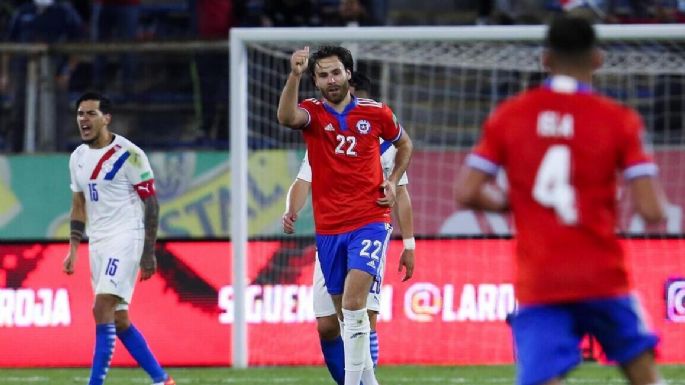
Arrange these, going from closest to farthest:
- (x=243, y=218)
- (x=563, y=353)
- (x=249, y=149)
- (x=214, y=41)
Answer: (x=563, y=353) < (x=243, y=218) < (x=249, y=149) < (x=214, y=41)

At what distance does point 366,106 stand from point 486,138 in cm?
337

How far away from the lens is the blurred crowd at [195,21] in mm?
15891

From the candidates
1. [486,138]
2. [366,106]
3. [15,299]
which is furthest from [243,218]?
[486,138]

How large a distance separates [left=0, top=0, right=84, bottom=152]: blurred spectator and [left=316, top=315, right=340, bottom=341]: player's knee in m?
7.89

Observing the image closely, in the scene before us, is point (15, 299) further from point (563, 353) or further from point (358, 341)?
point (563, 353)

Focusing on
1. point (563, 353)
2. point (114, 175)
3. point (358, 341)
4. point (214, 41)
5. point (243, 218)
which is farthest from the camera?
point (214, 41)

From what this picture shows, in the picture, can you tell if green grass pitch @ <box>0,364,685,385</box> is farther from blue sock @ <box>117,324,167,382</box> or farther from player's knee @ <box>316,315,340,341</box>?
player's knee @ <box>316,315,340,341</box>

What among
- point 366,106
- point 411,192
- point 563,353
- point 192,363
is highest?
point 366,106

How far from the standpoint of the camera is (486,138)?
507 cm

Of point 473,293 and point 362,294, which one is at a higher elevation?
point 362,294

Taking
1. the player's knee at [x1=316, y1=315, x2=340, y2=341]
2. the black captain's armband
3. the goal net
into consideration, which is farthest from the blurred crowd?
the player's knee at [x1=316, y1=315, x2=340, y2=341]

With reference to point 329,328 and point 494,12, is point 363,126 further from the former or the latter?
point 494,12

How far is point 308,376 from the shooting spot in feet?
37.9

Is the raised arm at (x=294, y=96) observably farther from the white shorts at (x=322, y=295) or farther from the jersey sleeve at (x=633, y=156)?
the jersey sleeve at (x=633, y=156)
